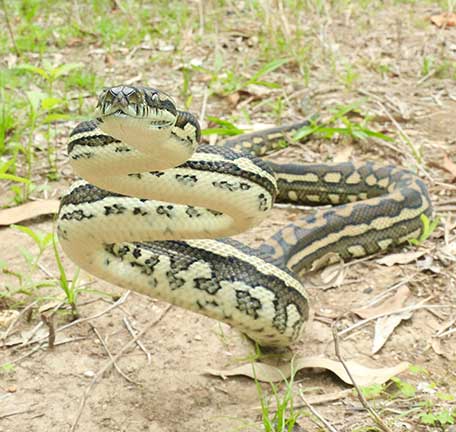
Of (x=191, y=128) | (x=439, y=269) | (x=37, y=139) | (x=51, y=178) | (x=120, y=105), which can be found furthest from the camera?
(x=37, y=139)

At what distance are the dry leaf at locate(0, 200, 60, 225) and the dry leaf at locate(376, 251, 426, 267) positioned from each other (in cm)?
248

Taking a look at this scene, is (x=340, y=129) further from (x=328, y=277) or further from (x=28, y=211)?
(x=28, y=211)

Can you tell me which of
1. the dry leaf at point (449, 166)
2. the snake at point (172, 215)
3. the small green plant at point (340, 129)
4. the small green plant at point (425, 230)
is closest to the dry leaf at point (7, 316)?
the snake at point (172, 215)

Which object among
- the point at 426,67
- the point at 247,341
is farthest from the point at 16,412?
the point at 426,67

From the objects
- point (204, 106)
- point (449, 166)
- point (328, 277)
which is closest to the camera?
point (328, 277)

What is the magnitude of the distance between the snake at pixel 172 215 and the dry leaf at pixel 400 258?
59.8 inches

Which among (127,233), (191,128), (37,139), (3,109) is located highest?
(191,128)

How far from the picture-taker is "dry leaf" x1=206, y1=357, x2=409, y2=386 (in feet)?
13.1

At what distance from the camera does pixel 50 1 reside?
10352mm

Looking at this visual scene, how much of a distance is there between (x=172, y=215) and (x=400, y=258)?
8.30 feet

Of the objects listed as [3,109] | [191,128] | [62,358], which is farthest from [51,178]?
[191,128]

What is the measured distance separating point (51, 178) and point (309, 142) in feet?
8.23

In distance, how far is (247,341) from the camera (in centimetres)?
439

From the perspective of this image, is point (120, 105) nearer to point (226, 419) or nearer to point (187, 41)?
point (226, 419)
